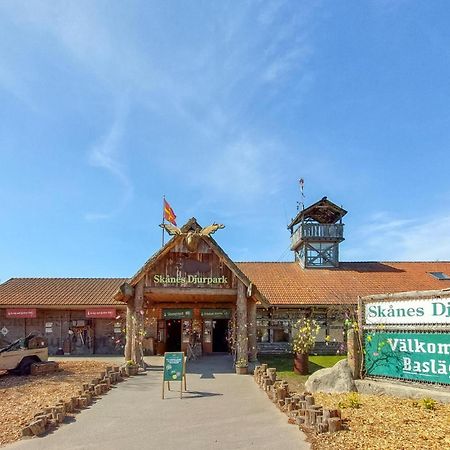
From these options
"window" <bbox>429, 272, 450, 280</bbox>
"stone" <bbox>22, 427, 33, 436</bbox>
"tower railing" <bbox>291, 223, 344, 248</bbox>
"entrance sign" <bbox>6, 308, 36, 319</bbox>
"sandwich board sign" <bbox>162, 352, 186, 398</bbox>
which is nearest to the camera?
"stone" <bbox>22, 427, 33, 436</bbox>

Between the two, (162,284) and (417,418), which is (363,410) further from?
(162,284)

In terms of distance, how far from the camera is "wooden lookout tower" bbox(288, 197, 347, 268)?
3008 cm

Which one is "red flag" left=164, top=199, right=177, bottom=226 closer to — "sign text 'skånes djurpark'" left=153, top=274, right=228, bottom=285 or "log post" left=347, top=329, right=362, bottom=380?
"sign text 'skånes djurpark'" left=153, top=274, right=228, bottom=285

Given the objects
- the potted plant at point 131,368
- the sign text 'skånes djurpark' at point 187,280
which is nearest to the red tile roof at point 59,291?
the sign text 'skånes djurpark' at point 187,280

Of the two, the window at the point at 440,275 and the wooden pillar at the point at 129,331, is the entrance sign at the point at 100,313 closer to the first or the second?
the wooden pillar at the point at 129,331

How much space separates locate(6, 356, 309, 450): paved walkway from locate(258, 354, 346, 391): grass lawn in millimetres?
1973

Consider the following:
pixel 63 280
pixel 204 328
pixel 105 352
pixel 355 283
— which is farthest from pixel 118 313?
pixel 355 283

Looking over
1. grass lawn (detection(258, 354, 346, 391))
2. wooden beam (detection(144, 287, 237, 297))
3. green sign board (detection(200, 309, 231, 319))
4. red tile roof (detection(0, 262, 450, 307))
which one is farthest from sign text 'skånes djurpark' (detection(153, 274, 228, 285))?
red tile roof (detection(0, 262, 450, 307))

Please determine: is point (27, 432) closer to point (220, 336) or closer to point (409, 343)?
point (409, 343)

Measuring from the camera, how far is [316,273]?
94.5ft

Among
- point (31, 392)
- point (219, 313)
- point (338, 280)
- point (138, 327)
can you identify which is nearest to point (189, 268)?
point (138, 327)

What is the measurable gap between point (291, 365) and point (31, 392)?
10546mm

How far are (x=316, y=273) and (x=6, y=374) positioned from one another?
19007mm

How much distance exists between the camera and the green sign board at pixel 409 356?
9.97 metres
